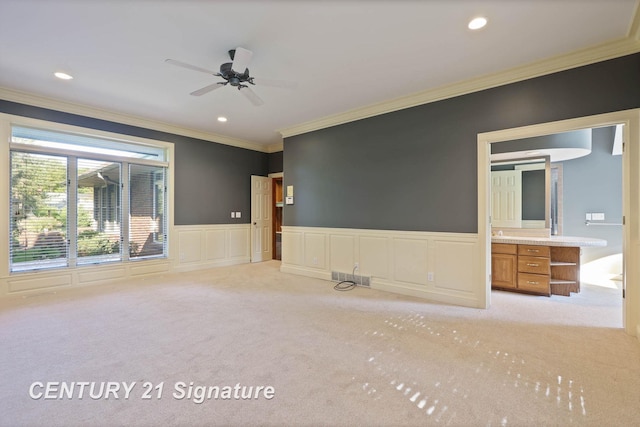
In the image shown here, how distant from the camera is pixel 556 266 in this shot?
4.33 meters

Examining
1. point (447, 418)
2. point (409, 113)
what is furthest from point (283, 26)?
point (447, 418)

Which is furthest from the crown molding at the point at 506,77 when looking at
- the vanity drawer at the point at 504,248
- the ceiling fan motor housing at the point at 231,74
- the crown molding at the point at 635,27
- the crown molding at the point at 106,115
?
the crown molding at the point at 106,115

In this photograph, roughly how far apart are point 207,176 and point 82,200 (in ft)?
7.14

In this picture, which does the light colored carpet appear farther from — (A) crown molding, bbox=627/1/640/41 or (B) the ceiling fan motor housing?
(A) crown molding, bbox=627/1/640/41

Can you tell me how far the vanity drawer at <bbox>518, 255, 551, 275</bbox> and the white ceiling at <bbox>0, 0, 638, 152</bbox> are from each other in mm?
2666

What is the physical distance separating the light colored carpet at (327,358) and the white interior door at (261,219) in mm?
3080

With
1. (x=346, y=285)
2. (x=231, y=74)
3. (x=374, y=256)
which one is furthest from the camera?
(x=346, y=285)

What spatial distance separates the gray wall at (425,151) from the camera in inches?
119

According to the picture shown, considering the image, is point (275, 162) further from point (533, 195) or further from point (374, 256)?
point (533, 195)

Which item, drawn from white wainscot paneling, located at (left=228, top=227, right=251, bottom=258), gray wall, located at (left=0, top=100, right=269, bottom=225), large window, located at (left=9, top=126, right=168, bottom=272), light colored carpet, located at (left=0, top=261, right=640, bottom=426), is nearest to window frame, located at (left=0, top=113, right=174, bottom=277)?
large window, located at (left=9, top=126, right=168, bottom=272)

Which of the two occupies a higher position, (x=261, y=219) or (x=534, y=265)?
(x=261, y=219)

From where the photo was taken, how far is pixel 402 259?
4285 millimetres

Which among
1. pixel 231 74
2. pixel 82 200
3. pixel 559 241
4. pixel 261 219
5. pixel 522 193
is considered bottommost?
pixel 559 241

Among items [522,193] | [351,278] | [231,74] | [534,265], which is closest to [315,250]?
[351,278]
